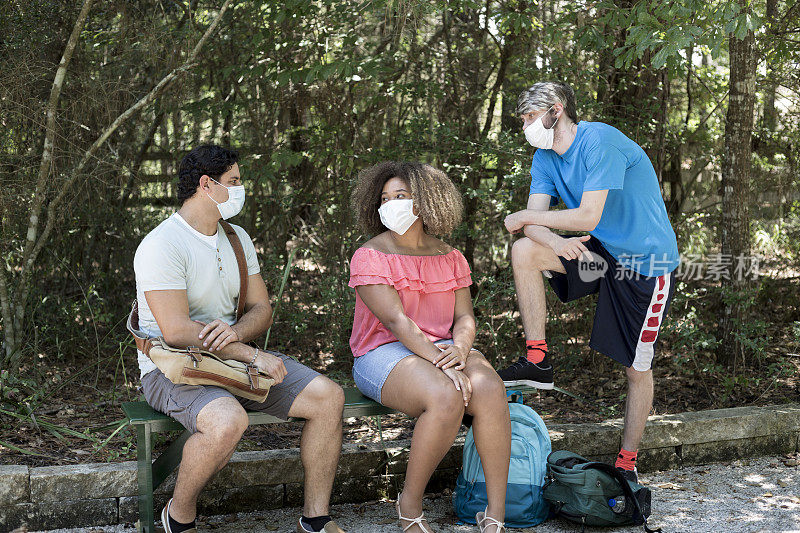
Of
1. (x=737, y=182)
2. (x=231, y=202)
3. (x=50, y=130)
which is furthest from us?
(x=737, y=182)

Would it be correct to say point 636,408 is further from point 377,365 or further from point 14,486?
point 14,486

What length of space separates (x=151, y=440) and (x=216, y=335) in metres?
0.47

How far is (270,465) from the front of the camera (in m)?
3.60

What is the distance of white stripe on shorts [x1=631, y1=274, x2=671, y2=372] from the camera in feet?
12.1

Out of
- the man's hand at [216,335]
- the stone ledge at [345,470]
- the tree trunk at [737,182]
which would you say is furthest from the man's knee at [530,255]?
the tree trunk at [737,182]

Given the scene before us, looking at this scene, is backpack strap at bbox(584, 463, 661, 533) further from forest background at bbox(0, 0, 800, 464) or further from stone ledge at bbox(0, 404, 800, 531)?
forest background at bbox(0, 0, 800, 464)

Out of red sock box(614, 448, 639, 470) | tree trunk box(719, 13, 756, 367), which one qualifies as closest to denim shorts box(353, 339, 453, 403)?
red sock box(614, 448, 639, 470)

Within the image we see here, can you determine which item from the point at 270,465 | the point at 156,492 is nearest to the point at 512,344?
the point at 270,465

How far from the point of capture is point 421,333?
3.48 meters

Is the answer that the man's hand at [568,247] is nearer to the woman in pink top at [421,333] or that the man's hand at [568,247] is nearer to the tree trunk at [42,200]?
the woman in pink top at [421,333]

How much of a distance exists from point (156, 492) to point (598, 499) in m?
1.85

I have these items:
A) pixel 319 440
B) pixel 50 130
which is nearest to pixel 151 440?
pixel 319 440

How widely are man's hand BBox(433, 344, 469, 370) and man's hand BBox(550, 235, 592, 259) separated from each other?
66cm

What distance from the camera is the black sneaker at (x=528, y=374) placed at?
366 centimetres
